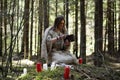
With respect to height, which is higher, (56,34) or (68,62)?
(56,34)

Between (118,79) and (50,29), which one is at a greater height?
(50,29)

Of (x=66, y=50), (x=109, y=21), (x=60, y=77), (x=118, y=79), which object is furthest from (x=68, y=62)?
(x=109, y=21)

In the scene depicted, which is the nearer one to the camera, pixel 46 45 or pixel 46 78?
pixel 46 78

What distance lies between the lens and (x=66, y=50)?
7.08m

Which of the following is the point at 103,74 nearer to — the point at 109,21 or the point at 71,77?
the point at 71,77

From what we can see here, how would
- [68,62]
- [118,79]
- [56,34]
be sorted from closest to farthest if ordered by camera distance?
[118,79] → [68,62] → [56,34]

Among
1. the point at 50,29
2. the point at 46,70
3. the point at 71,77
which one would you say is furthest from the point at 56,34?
the point at 71,77

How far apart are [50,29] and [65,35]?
43 cm

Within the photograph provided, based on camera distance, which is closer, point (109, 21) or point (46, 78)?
point (46, 78)

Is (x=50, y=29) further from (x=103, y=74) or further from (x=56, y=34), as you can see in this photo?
(x=103, y=74)

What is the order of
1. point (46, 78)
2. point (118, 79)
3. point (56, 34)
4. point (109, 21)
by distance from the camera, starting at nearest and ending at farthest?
point (118, 79), point (46, 78), point (56, 34), point (109, 21)

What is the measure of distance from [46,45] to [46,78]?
7.04 ft

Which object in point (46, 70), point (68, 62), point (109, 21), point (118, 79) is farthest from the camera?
point (109, 21)

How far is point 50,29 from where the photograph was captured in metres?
7.22
